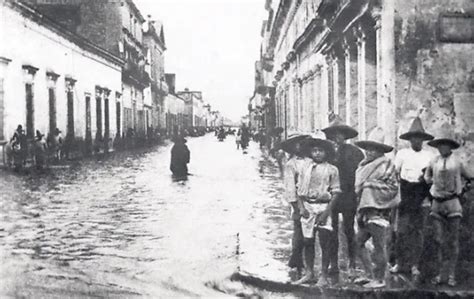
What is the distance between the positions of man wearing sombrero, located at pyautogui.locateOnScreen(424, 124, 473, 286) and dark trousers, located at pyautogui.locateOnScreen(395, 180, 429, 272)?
29cm

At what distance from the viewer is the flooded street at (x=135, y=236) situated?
7027 mm

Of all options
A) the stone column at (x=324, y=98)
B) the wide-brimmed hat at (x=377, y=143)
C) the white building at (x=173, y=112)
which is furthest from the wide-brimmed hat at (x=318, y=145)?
the white building at (x=173, y=112)

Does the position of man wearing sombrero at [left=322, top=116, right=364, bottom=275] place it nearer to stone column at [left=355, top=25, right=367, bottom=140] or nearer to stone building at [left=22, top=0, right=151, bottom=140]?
stone column at [left=355, top=25, right=367, bottom=140]

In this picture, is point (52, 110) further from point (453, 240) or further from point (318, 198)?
point (453, 240)

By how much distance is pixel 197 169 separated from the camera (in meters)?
23.7

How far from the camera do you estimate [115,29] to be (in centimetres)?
4678

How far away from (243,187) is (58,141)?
1284cm

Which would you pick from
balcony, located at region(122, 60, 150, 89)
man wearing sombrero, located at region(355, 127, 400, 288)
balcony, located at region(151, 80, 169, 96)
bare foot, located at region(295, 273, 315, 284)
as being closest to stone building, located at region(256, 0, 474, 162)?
man wearing sombrero, located at region(355, 127, 400, 288)

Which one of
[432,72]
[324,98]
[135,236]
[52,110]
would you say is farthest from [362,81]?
[52,110]

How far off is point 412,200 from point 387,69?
1.93 m

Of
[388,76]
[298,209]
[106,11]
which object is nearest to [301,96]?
[388,76]

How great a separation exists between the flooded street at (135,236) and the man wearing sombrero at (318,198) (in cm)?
73

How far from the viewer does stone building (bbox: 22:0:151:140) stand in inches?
1731

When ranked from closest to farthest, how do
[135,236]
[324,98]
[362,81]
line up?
1. [135,236]
2. [362,81]
3. [324,98]
